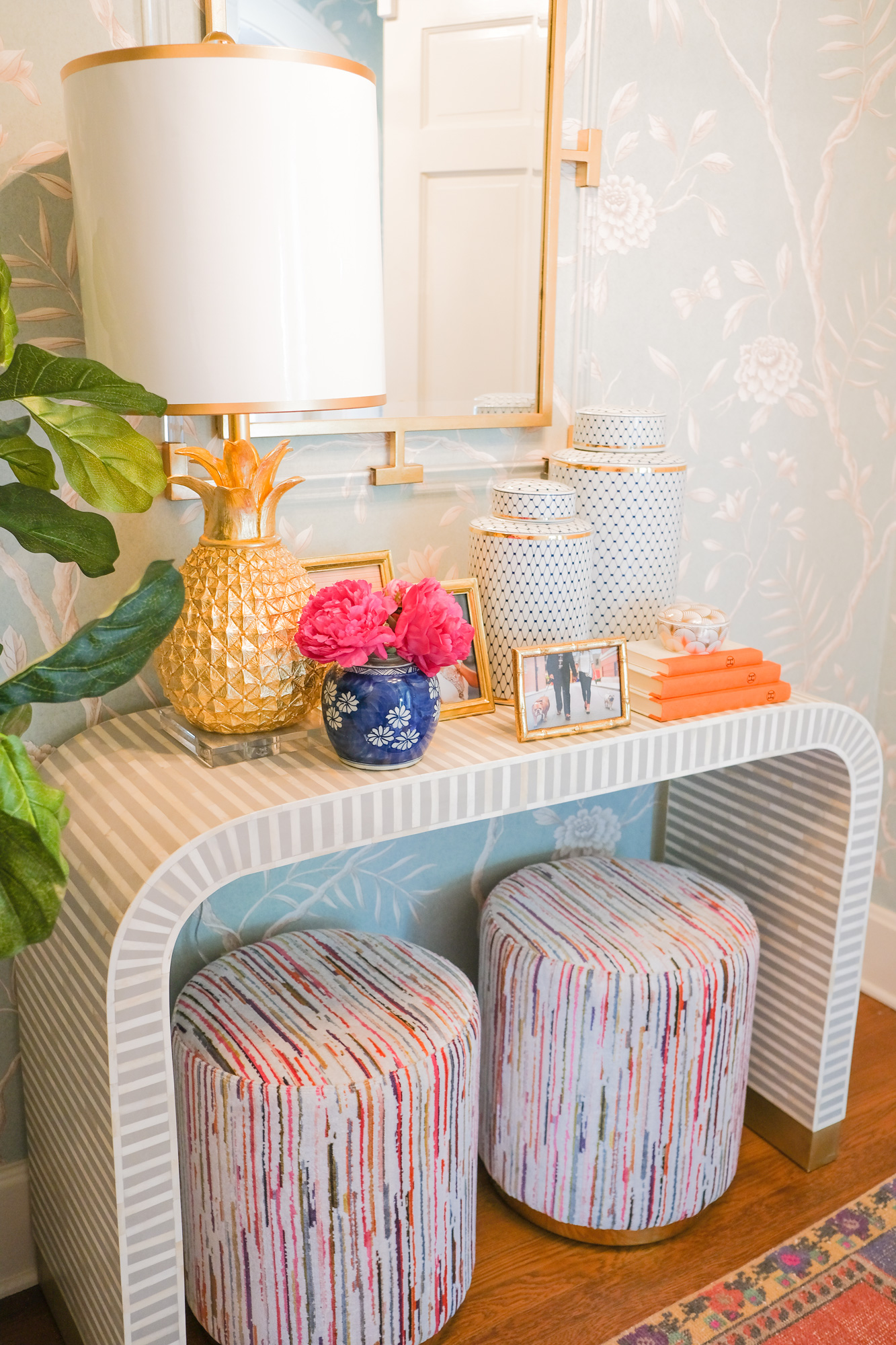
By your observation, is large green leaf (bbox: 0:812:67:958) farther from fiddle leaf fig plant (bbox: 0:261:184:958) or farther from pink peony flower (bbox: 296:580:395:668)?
pink peony flower (bbox: 296:580:395:668)

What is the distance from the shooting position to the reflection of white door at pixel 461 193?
142 centimetres

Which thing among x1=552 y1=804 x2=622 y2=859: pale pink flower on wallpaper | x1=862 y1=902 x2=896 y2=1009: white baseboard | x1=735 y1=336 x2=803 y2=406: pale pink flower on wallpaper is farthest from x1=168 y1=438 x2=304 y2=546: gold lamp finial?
x1=862 y1=902 x2=896 y2=1009: white baseboard

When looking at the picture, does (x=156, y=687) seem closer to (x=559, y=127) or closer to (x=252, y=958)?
(x=252, y=958)

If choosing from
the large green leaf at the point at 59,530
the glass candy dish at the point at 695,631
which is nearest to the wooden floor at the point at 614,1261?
the glass candy dish at the point at 695,631

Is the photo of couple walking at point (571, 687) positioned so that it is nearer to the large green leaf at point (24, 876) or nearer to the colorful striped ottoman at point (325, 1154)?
the colorful striped ottoman at point (325, 1154)

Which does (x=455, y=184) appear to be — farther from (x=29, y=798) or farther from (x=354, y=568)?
(x=29, y=798)

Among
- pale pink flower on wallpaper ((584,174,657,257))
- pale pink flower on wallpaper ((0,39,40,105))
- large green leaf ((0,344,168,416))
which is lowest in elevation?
large green leaf ((0,344,168,416))

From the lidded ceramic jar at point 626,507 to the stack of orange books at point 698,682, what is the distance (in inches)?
Result: 4.2

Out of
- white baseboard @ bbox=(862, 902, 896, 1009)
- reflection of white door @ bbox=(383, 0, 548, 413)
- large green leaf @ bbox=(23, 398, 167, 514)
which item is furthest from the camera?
white baseboard @ bbox=(862, 902, 896, 1009)

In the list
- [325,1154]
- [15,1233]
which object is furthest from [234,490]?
[15,1233]

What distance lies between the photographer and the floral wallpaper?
4.36 ft

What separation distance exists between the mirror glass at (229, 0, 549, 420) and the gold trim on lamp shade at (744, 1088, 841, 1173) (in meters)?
1.22

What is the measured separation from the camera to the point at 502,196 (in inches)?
60.2

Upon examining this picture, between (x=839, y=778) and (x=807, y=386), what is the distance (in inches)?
30.1
